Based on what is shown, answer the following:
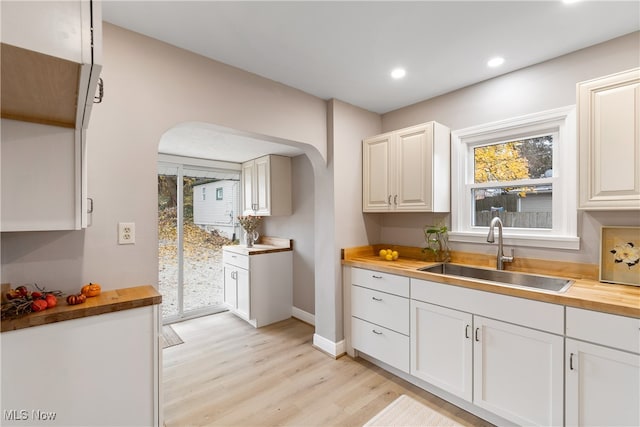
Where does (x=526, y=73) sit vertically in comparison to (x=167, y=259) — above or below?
above

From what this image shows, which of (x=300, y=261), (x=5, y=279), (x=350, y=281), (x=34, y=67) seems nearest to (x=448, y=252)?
(x=350, y=281)

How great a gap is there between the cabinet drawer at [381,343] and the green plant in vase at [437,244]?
824 millimetres

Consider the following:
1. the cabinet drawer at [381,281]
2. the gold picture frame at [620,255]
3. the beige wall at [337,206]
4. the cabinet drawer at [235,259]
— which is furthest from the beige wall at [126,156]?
the gold picture frame at [620,255]

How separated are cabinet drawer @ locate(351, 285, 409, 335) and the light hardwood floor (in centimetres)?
46

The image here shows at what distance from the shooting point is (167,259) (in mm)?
3902

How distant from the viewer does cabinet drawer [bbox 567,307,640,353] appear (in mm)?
1377

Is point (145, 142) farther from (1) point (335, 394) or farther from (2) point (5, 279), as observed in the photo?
(1) point (335, 394)

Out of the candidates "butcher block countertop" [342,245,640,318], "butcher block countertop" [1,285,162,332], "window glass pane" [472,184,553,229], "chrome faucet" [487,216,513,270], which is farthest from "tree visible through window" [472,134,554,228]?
"butcher block countertop" [1,285,162,332]

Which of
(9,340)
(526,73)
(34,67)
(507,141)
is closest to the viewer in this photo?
(34,67)

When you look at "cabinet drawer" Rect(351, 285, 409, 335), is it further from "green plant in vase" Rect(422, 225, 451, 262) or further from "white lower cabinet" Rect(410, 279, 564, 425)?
"green plant in vase" Rect(422, 225, 451, 262)

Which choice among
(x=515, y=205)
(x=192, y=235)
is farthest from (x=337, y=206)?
(x=192, y=235)

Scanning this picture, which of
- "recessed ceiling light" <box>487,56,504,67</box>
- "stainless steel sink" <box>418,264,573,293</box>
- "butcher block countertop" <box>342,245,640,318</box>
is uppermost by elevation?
"recessed ceiling light" <box>487,56,504,67</box>

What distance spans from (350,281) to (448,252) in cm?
96

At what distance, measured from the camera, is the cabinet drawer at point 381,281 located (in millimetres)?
2326
